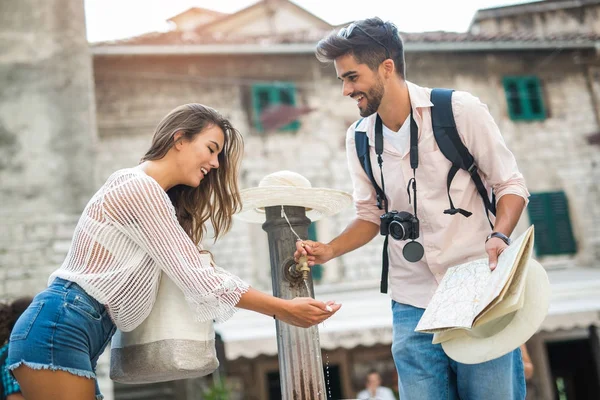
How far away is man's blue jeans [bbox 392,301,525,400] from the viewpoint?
2619mm

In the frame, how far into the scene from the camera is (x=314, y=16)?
16.4m

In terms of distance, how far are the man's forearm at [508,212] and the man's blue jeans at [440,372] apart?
1.62 feet

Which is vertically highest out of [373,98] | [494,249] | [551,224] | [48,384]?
[551,224]

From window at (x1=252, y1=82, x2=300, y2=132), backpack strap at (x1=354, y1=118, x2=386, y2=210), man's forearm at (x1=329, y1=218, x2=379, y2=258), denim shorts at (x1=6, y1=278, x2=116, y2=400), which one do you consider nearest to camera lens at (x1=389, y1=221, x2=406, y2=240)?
backpack strap at (x1=354, y1=118, x2=386, y2=210)

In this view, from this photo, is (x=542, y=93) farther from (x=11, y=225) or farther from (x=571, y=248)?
(x=11, y=225)

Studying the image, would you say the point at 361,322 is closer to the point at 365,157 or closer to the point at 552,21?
the point at 365,157

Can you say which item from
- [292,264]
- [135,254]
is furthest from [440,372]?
[135,254]

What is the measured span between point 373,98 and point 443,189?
0.49 metres

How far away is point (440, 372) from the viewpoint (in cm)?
276

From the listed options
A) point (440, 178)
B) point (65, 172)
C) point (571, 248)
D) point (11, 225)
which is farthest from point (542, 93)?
point (440, 178)

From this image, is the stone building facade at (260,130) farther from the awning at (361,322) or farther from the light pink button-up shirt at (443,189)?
the light pink button-up shirt at (443,189)

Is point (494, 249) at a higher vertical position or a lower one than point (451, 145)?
lower

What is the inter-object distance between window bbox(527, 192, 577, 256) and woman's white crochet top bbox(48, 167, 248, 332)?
1167 cm

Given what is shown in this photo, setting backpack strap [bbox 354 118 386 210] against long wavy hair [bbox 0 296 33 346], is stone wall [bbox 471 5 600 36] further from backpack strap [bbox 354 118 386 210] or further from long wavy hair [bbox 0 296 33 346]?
long wavy hair [bbox 0 296 33 346]
